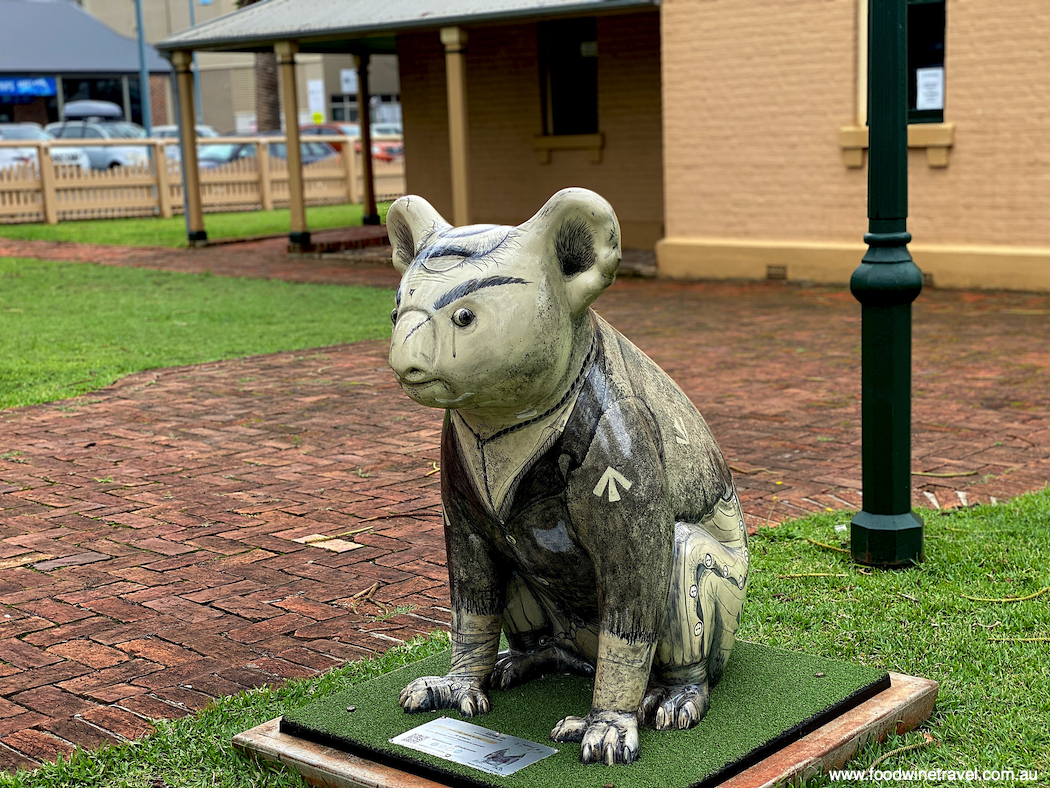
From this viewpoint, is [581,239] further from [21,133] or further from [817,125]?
[21,133]

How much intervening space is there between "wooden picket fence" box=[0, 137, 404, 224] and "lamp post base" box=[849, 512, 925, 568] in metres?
20.9

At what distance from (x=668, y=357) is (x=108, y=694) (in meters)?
6.41

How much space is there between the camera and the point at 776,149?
13711 mm

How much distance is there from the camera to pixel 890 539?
4762 mm

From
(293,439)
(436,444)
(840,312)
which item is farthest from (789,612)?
(840,312)

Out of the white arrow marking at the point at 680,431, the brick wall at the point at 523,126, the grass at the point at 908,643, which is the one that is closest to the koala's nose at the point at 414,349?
the white arrow marking at the point at 680,431

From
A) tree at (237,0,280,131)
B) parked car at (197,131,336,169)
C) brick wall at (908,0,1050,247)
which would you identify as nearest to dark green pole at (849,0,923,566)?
brick wall at (908,0,1050,247)

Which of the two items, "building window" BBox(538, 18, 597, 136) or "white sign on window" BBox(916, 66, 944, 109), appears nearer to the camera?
"white sign on window" BBox(916, 66, 944, 109)

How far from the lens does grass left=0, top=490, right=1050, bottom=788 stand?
3271 millimetres

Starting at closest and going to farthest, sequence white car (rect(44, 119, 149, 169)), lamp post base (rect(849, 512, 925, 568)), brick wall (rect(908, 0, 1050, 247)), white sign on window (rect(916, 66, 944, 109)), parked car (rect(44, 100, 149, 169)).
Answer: lamp post base (rect(849, 512, 925, 568))
brick wall (rect(908, 0, 1050, 247))
white sign on window (rect(916, 66, 944, 109))
white car (rect(44, 119, 149, 169))
parked car (rect(44, 100, 149, 169))

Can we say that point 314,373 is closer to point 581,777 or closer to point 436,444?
point 436,444

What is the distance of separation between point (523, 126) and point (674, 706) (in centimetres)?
1647

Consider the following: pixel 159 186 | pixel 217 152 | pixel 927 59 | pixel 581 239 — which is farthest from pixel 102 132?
pixel 581 239

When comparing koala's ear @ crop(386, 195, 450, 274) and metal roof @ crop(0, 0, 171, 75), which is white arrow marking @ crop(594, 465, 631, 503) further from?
metal roof @ crop(0, 0, 171, 75)
